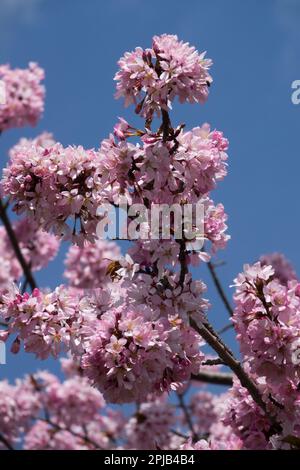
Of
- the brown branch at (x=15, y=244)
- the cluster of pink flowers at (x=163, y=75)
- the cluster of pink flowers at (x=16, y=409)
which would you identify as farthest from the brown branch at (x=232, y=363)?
the cluster of pink flowers at (x=16, y=409)

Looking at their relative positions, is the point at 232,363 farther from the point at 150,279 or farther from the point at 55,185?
the point at 55,185

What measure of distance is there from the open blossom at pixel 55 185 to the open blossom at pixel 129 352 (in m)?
0.78

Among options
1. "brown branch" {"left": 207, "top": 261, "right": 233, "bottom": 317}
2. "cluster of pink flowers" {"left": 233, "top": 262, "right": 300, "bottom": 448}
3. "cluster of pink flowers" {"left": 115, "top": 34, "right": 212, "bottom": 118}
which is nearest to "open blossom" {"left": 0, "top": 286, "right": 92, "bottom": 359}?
"cluster of pink flowers" {"left": 233, "top": 262, "right": 300, "bottom": 448}

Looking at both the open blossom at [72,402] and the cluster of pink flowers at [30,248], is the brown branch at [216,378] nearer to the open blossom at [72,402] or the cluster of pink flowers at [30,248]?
the cluster of pink flowers at [30,248]

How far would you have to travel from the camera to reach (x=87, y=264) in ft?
37.2

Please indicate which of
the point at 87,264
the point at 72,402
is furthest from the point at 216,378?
the point at 72,402

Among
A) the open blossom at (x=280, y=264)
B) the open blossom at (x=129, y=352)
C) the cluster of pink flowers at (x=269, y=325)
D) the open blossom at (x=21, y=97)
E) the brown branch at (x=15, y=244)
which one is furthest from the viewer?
the open blossom at (x=21, y=97)

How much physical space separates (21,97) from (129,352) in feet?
25.4

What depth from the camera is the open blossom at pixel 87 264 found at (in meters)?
11.2

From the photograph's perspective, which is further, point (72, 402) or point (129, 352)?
point (72, 402)

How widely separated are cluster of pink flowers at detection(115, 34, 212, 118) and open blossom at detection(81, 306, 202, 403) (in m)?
1.33

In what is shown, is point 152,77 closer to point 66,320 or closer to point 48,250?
point 66,320

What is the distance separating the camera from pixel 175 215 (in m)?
4.30
